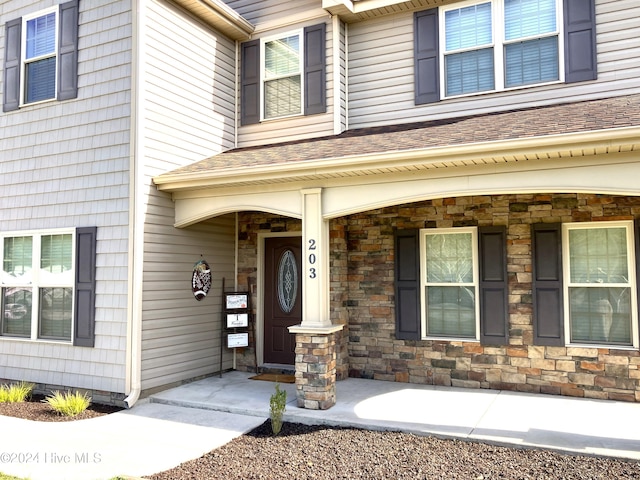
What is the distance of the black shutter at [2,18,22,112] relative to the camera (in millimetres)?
7895

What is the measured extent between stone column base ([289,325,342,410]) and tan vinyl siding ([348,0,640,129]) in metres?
3.53

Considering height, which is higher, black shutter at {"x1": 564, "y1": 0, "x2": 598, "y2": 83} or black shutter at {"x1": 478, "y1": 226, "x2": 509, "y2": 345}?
black shutter at {"x1": 564, "y1": 0, "x2": 598, "y2": 83}

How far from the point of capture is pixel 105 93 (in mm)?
7121

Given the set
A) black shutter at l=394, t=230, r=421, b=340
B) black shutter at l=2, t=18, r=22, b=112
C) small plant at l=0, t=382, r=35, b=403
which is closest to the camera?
small plant at l=0, t=382, r=35, b=403

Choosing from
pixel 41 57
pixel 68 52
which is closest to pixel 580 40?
pixel 68 52

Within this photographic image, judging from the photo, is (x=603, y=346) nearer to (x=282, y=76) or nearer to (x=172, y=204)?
(x=172, y=204)

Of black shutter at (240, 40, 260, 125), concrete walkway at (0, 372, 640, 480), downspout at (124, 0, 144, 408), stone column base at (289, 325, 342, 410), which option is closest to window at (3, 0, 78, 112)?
downspout at (124, 0, 144, 408)

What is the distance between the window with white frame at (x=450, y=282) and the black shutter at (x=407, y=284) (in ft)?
0.32

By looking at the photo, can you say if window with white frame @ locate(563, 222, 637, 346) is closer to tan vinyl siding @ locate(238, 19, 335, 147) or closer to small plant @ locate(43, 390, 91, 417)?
tan vinyl siding @ locate(238, 19, 335, 147)

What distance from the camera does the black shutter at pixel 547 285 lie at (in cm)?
649

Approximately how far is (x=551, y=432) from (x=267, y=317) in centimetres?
455

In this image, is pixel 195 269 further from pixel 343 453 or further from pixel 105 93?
pixel 343 453

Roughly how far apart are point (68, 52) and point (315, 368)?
570cm

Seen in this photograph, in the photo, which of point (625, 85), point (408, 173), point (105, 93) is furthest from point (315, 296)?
point (625, 85)
